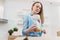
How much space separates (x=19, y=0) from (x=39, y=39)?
95 cm

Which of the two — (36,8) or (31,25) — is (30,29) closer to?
(31,25)

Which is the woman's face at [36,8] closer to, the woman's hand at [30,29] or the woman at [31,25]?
the woman at [31,25]

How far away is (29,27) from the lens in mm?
664

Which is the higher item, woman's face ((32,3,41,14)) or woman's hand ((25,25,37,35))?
woman's face ((32,3,41,14))

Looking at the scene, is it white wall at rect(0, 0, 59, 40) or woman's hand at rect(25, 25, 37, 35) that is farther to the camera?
white wall at rect(0, 0, 59, 40)

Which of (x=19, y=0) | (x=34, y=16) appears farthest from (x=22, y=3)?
(x=34, y=16)

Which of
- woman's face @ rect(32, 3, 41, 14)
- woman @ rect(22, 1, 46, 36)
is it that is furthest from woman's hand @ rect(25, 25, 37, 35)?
woman's face @ rect(32, 3, 41, 14)

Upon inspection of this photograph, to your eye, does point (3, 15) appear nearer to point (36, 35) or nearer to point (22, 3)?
point (22, 3)

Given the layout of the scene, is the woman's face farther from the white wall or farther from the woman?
the white wall

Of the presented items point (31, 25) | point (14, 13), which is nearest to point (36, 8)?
point (31, 25)

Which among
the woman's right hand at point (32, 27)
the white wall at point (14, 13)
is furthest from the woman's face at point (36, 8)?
the white wall at point (14, 13)

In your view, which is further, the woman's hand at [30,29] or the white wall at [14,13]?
the white wall at [14,13]

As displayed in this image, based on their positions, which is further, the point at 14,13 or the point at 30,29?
the point at 14,13

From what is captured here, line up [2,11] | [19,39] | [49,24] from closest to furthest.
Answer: [19,39], [49,24], [2,11]
